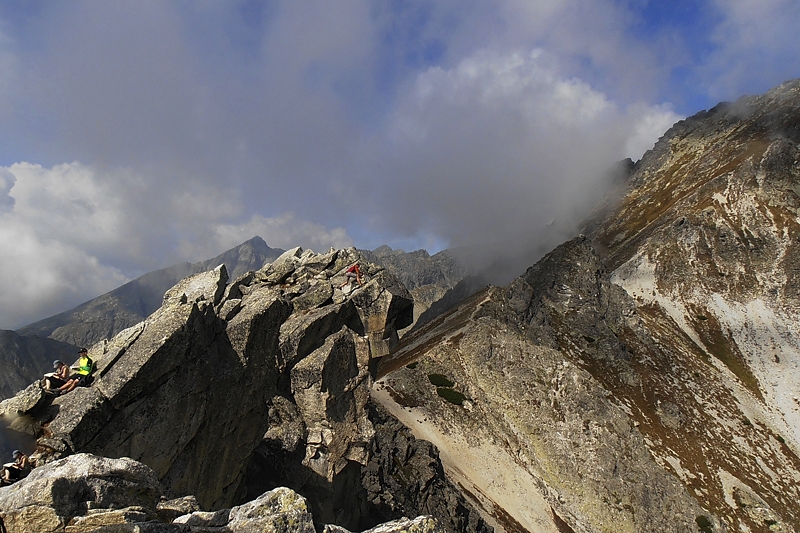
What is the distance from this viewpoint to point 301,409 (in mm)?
28234

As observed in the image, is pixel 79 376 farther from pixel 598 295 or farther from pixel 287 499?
pixel 598 295

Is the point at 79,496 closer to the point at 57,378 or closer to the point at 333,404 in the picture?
the point at 57,378

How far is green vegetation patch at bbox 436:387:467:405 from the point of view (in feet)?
204

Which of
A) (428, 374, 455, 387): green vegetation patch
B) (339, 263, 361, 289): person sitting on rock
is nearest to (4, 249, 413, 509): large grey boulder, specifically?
(339, 263, 361, 289): person sitting on rock

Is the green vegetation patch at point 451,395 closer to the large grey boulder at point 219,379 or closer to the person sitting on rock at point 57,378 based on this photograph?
the large grey boulder at point 219,379

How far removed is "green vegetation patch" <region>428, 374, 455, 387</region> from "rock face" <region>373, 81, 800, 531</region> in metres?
0.27

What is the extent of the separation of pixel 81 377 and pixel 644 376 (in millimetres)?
101453

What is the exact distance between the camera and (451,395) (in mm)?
63250

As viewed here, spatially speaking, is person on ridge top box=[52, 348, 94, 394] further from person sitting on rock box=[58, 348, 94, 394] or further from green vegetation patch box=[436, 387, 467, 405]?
green vegetation patch box=[436, 387, 467, 405]

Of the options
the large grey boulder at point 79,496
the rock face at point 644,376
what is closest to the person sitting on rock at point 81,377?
the large grey boulder at point 79,496

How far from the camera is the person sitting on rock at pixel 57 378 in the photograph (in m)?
17.0

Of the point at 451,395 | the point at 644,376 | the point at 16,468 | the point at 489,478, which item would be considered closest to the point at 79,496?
the point at 16,468

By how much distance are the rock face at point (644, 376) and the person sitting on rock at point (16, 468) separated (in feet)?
143

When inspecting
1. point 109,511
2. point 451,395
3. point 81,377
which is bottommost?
point 109,511
